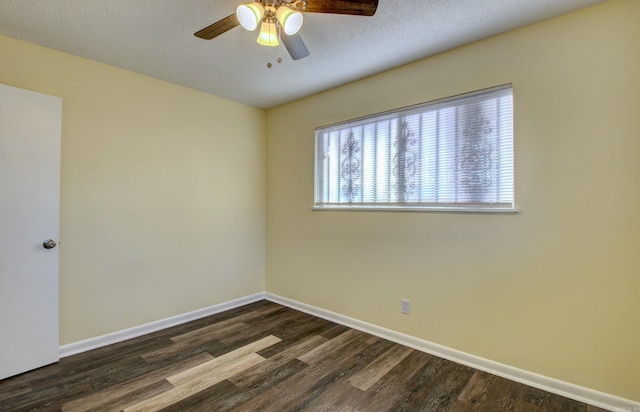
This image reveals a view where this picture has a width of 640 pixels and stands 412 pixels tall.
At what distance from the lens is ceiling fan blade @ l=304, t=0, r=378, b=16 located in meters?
1.51

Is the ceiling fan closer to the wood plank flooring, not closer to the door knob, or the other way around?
the door knob

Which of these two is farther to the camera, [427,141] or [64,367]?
[427,141]

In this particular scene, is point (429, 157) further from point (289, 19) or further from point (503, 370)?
point (503, 370)

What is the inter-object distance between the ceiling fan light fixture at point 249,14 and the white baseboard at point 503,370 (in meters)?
2.67

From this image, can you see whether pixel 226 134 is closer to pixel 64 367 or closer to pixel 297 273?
pixel 297 273

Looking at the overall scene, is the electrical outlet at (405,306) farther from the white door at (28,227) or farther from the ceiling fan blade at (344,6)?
the white door at (28,227)

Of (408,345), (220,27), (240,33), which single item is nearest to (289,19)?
(220,27)

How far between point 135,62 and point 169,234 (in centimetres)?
164

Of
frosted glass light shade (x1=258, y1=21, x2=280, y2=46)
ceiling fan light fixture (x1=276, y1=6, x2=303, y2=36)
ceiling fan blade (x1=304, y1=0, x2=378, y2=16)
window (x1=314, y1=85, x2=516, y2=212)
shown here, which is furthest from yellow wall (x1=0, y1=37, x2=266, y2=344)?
ceiling fan blade (x1=304, y1=0, x2=378, y2=16)

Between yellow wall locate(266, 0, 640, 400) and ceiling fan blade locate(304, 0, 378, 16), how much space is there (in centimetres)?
125

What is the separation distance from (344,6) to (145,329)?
323 centimetres

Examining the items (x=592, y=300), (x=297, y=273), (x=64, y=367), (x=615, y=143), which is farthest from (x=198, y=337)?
(x=615, y=143)

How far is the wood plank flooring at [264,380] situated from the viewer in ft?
6.32

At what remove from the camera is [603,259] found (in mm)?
1893
